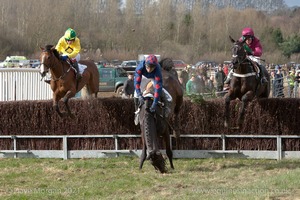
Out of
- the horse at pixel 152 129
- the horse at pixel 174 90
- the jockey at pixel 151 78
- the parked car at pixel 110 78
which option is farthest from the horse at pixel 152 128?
the parked car at pixel 110 78

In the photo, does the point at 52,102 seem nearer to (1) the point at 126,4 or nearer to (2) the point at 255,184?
(2) the point at 255,184

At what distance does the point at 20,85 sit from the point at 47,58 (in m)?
5.52

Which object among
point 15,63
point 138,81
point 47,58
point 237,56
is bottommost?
point 15,63

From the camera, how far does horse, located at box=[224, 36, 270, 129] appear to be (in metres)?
14.2

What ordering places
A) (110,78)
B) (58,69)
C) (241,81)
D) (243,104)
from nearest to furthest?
(243,104)
(241,81)
(58,69)
(110,78)

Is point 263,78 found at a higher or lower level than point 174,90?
higher

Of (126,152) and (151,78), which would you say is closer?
(151,78)

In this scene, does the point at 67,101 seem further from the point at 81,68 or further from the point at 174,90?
the point at 174,90

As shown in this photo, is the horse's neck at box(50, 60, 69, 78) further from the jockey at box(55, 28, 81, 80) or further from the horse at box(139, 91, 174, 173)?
the horse at box(139, 91, 174, 173)

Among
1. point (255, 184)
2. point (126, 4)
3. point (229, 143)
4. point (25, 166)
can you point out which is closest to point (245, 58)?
point (229, 143)

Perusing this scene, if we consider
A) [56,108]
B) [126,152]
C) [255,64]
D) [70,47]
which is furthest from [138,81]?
[70,47]

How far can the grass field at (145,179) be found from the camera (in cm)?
958

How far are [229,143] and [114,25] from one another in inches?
2700

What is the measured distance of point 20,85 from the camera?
793 inches
